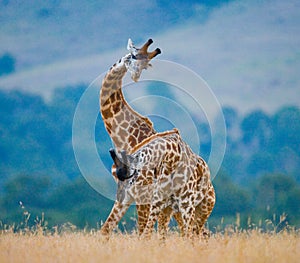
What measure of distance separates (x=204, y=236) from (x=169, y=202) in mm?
1115

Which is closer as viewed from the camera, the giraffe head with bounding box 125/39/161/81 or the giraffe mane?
the giraffe mane

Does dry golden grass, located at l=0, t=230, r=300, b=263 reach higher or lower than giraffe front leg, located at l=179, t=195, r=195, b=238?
lower

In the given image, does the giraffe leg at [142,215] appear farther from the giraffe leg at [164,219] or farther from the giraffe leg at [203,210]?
the giraffe leg at [203,210]

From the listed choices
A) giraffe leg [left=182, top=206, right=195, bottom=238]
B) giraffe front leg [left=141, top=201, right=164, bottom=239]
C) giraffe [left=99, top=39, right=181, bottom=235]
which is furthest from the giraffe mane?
giraffe leg [left=182, top=206, right=195, bottom=238]

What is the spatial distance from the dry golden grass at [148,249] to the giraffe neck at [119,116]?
5.19 ft

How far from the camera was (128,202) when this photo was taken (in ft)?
32.3

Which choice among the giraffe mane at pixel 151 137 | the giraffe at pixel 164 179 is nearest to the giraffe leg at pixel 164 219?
the giraffe at pixel 164 179

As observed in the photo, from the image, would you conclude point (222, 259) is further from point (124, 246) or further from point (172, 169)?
point (172, 169)

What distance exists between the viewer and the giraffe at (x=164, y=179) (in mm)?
9398

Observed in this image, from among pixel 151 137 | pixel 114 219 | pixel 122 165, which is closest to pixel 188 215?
pixel 114 219

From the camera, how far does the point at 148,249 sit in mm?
8555

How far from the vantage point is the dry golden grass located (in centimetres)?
802

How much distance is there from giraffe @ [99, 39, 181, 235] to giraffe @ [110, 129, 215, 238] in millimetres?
1055

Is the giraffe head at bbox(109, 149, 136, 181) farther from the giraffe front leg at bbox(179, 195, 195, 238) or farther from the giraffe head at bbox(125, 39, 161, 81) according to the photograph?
the giraffe head at bbox(125, 39, 161, 81)
